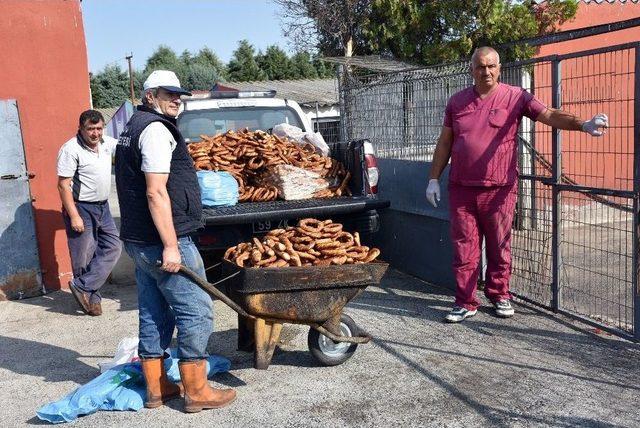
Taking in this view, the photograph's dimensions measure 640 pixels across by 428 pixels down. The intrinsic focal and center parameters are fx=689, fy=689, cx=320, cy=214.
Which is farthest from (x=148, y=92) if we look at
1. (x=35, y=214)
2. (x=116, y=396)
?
(x=35, y=214)

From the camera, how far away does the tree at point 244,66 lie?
53.8 meters

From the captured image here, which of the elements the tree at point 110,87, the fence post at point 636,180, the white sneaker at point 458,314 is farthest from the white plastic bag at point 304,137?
the tree at point 110,87

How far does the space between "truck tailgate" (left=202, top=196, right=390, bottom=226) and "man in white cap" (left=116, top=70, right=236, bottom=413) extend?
1.61 meters

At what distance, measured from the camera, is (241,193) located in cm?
690

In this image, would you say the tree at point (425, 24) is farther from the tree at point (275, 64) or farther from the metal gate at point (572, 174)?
the tree at point (275, 64)

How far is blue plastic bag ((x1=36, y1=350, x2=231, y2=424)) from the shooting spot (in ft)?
14.6

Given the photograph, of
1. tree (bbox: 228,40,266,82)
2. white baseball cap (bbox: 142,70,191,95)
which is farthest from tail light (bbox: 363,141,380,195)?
tree (bbox: 228,40,266,82)

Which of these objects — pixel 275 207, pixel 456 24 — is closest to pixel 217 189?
pixel 275 207

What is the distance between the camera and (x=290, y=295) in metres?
4.64

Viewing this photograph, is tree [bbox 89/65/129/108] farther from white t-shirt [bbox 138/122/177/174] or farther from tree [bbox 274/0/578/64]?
white t-shirt [bbox 138/122/177/174]

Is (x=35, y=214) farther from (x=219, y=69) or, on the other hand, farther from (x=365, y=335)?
(x=219, y=69)

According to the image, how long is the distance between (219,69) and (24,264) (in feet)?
198

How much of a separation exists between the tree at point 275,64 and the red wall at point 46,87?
46689 mm

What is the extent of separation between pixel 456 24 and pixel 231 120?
24.2 ft
